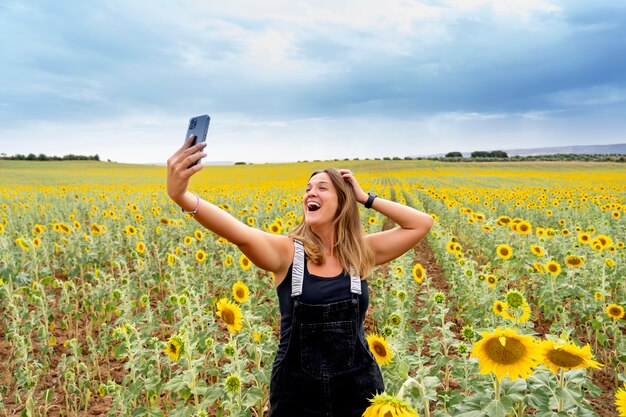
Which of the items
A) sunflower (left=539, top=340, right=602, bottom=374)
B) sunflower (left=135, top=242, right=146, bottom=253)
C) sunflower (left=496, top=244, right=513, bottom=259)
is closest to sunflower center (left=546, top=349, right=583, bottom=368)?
sunflower (left=539, top=340, right=602, bottom=374)

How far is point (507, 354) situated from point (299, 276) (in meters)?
1.04

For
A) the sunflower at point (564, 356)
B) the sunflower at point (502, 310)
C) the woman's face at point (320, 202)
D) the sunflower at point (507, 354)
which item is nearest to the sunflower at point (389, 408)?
the sunflower at point (507, 354)

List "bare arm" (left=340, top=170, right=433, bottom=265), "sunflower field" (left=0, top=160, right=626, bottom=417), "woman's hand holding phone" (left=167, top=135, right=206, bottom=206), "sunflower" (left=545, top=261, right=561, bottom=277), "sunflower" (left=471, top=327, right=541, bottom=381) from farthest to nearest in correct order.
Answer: "sunflower" (left=545, top=261, right=561, bottom=277) → "bare arm" (left=340, top=170, right=433, bottom=265) → "sunflower field" (left=0, top=160, right=626, bottom=417) → "woman's hand holding phone" (left=167, top=135, right=206, bottom=206) → "sunflower" (left=471, top=327, right=541, bottom=381)

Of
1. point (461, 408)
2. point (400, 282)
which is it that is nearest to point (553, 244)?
point (400, 282)

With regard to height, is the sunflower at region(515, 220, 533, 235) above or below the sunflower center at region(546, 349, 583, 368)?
below

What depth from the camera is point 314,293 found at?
2.16m

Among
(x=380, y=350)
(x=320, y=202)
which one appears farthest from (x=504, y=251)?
(x=320, y=202)

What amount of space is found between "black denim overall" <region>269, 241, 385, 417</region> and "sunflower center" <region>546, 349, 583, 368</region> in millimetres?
880

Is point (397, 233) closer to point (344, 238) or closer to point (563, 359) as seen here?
point (344, 238)

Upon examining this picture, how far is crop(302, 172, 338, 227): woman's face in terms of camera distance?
241 centimetres

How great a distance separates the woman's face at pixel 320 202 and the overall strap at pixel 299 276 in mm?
195

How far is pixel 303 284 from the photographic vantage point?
221cm

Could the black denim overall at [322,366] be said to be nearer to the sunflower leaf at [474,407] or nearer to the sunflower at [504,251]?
the sunflower leaf at [474,407]

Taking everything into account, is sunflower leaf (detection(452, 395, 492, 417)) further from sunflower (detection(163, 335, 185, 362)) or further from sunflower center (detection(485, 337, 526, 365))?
sunflower (detection(163, 335, 185, 362))
